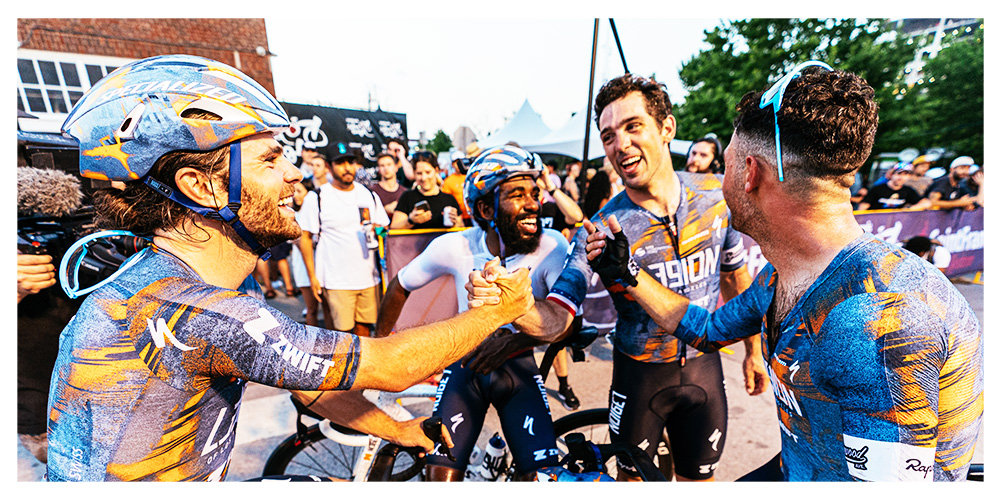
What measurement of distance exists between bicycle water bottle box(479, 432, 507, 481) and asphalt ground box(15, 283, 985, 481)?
1.05 metres

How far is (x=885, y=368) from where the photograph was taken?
1106 mm

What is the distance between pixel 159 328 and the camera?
1.20 m

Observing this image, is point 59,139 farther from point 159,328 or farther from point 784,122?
point 784,122

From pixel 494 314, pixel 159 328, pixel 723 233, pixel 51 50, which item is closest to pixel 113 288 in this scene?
pixel 159 328

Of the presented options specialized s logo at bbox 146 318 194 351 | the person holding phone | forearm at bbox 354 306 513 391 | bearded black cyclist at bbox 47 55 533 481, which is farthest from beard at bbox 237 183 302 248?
the person holding phone

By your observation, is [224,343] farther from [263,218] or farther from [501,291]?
[501,291]

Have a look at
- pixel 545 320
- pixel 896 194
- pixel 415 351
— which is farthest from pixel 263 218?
pixel 896 194

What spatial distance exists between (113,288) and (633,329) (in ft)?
7.94

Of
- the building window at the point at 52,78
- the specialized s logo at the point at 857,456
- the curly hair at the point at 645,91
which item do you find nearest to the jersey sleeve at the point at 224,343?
the specialized s logo at the point at 857,456

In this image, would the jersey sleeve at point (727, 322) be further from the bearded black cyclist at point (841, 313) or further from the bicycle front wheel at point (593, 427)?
the bicycle front wheel at point (593, 427)

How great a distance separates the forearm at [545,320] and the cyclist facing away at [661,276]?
0.62ft

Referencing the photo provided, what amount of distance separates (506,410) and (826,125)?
212cm

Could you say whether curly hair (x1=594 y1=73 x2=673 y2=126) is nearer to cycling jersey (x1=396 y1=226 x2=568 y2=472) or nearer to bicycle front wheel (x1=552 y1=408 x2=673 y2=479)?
cycling jersey (x1=396 y1=226 x2=568 y2=472)

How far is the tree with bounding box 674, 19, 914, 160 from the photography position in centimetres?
1938
